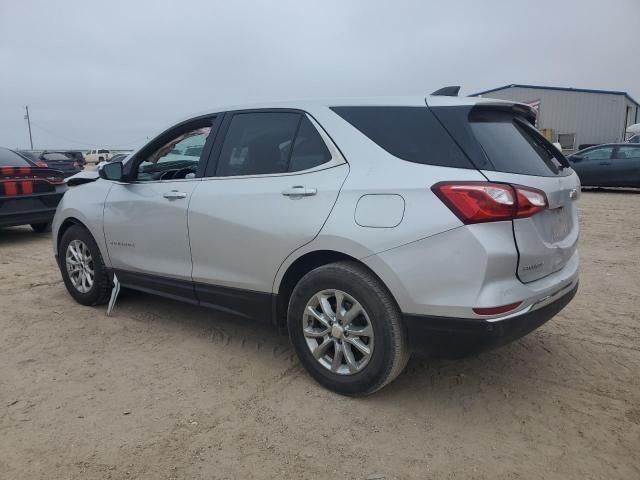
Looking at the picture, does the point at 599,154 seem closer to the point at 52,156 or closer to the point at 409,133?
the point at 409,133

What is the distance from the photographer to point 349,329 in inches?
112

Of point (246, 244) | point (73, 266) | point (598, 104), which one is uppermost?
point (598, 104)

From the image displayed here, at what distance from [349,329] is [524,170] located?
1.28m

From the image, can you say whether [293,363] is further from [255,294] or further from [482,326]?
[482,326]

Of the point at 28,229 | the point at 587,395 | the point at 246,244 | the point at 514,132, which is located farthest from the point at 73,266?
the point at 28,229

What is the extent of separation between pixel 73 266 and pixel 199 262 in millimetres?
1836

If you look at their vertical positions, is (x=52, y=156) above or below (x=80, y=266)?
above

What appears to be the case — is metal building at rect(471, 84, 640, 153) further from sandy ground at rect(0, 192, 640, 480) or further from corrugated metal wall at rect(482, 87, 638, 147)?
sandy ground at rect(0, 192, 640, 480)

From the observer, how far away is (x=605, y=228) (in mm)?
8258

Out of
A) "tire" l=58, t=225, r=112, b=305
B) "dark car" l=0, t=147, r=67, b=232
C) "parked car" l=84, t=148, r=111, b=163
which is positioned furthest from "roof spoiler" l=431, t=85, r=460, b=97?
"parked car" l=84, t=148, r=111, b=163

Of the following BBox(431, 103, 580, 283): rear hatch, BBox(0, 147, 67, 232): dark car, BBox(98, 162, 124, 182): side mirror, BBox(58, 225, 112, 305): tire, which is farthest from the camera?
BBox(0, 147, 67, 232): dark car

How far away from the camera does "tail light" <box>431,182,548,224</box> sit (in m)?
2.44

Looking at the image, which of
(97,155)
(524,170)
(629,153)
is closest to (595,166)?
(629,153)

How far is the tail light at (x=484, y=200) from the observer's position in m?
2.44
